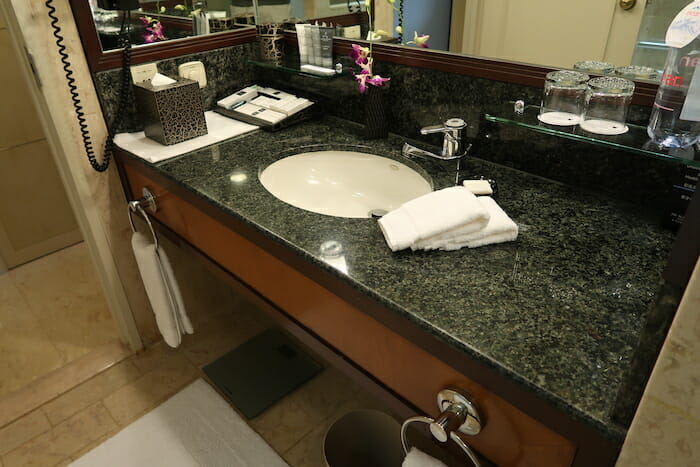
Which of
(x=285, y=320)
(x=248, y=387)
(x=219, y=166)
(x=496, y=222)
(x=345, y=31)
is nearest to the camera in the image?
(x=496, y=222)

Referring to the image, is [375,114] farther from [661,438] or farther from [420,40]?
[661,438]

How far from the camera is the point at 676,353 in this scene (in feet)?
1.40

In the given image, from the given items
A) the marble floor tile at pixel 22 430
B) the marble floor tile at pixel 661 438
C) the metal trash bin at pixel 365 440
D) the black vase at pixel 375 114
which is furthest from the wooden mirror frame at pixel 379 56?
the marble floor tile at pixel 22 430

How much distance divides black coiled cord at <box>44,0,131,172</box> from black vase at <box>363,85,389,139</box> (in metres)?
0.68

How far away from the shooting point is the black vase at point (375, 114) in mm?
1261

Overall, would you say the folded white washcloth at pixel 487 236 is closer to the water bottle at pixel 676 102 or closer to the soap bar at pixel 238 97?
the water bottle at pixel 676 102

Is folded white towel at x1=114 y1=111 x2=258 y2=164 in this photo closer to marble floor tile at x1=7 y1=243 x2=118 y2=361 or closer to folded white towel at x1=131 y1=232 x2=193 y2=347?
folded white towel at x1=131 y1=232 x2=193 y2=347

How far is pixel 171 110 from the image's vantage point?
1280 millimetres

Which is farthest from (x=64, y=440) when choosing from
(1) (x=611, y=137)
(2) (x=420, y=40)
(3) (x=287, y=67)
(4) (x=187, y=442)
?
(1) (x=611, y=137)

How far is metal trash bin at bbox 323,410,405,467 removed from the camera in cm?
131

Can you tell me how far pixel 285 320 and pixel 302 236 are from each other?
0.26 m

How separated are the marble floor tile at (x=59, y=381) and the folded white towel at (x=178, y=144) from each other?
34.7 inches

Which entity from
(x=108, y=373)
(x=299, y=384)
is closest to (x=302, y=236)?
(x=299, y=384)

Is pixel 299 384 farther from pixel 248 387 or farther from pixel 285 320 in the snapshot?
pixel 285 320
